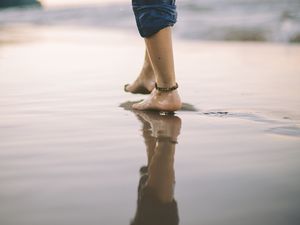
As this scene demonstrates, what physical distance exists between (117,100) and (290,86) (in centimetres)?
107

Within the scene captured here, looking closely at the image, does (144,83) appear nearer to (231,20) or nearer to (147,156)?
(147,156)

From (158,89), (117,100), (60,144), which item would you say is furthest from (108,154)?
(117,100)

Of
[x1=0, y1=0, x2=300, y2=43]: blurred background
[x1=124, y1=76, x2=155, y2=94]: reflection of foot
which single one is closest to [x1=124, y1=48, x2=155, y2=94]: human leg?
[x1=124, y1=76, x2=155, y2=94]: reflection of foot

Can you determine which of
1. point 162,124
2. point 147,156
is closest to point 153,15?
point 162,124

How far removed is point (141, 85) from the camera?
90.0 inches

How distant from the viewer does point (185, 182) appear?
35.4 inches

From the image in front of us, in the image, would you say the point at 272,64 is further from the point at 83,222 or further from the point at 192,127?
the point at 83,222

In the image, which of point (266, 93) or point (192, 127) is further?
point (266, 93)

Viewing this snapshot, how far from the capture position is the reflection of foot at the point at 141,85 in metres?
2.29

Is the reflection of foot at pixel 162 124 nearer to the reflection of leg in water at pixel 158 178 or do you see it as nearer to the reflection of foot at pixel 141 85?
A: the reflection of leg in water at pixel 158 178

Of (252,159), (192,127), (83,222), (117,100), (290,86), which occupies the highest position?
(290,86)

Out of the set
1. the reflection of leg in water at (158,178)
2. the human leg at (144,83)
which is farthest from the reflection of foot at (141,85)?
the reflection of leg in water at (158,178)

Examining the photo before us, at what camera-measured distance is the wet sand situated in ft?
2.50

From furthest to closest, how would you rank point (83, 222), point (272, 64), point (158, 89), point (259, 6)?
point (259, 6), point (272, 64), point (158, 89), point (83, 222)
